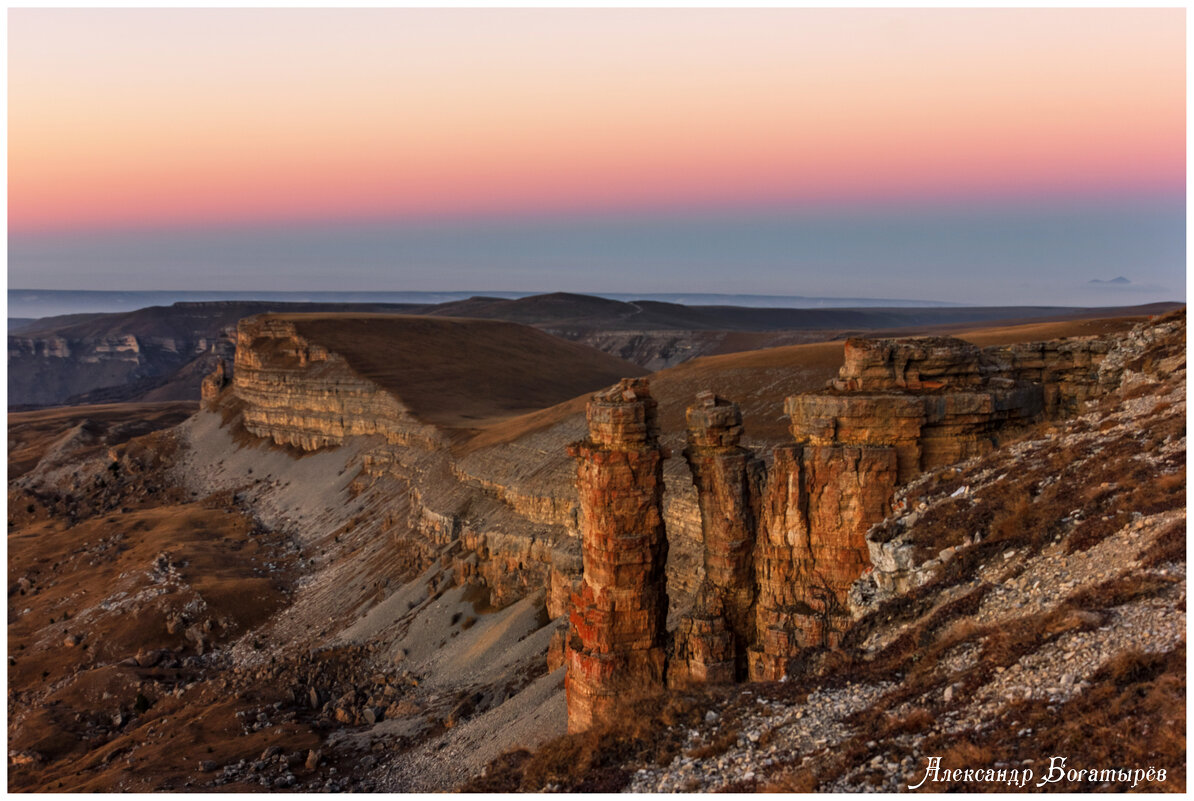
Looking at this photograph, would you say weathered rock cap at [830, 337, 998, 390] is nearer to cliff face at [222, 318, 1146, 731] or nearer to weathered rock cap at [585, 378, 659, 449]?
cliff face at [222, 318, 1146, 731]

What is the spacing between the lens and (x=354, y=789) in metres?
33.8

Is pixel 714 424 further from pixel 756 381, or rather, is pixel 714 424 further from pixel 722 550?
pixel 756 381

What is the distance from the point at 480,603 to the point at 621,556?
23625mm

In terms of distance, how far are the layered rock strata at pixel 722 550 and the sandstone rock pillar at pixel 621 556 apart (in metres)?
1.22

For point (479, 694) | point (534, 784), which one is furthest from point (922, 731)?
point (479, 694)

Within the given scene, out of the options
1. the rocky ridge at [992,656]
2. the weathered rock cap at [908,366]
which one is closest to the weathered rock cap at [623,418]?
the weathered rock cap at [908,366]

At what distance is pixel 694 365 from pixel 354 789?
150ft

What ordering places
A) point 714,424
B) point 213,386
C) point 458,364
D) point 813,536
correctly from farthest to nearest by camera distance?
point 213,386, point 458,364, point 714,424, point 813,536

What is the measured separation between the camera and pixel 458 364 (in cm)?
11394

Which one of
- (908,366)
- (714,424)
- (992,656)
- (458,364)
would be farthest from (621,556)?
(458,364)

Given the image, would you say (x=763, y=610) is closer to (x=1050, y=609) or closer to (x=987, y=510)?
(x=987, y=510)

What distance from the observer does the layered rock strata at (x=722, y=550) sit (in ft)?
94.4

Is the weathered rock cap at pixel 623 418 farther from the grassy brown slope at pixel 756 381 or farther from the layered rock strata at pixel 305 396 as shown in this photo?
the layered rock strata at pixel 305 396

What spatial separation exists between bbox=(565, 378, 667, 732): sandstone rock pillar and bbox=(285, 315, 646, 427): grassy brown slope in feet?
172
